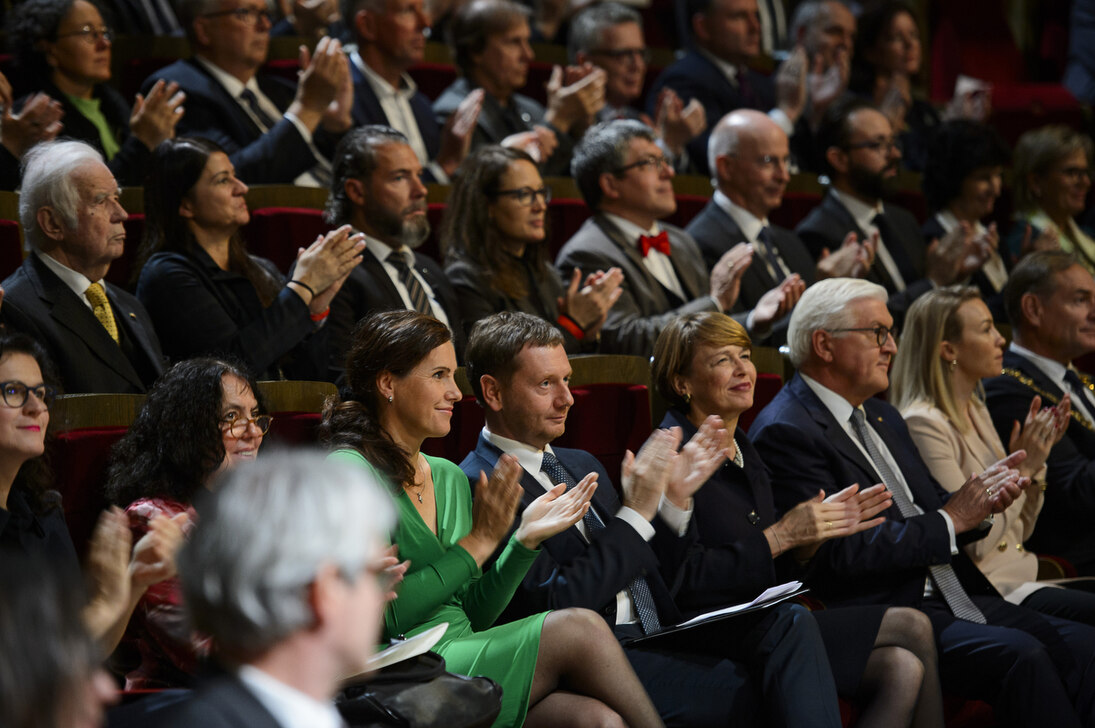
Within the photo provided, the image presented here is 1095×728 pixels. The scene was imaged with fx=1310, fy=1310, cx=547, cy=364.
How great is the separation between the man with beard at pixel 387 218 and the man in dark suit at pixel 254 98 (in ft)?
0.79

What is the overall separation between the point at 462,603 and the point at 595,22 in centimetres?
263

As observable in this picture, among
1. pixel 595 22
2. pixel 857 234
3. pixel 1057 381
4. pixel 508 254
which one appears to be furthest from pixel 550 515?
pixel 595 22

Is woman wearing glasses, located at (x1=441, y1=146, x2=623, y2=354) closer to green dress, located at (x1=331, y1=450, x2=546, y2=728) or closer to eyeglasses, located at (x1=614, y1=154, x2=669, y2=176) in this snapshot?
eyeglasses, located at (x1=614, y1=154, x2=669, y2=176)

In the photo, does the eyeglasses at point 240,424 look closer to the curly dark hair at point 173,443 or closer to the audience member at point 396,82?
the curly dark hair at point 173,443

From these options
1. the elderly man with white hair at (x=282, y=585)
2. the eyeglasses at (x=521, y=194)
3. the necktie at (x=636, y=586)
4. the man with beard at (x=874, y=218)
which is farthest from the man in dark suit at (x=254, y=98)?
the elderly man with white hair at (x=282, y=585)

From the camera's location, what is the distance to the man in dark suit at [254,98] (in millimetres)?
2979

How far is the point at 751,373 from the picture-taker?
2270 millimetres

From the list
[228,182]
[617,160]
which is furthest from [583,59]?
[228,182]

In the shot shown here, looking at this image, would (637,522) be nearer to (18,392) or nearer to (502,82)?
(18,392)

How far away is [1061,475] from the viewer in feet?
9.08

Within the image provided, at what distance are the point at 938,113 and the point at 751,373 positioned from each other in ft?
10.2

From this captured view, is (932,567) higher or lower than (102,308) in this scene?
lower

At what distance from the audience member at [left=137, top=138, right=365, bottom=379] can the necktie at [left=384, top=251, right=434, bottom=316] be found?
19cm

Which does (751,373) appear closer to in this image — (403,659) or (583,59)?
(403,659)
